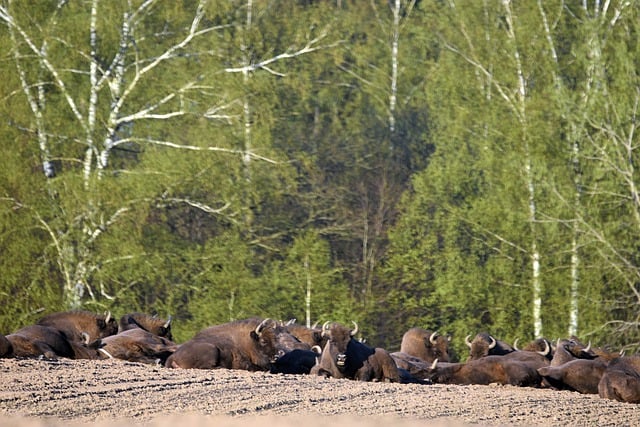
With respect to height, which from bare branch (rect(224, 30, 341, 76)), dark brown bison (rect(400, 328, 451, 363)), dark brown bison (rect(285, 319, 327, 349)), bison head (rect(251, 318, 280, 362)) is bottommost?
dark brown bison (rect(400, 328, 451, 363))

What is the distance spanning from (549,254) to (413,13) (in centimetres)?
1265

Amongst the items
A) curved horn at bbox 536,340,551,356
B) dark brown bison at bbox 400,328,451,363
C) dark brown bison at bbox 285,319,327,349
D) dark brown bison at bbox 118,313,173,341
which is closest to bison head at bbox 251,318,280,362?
dark brown bison at bbox 285,319,327,349

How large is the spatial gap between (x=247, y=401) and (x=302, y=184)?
23.6m

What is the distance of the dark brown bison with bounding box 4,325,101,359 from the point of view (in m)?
15.9

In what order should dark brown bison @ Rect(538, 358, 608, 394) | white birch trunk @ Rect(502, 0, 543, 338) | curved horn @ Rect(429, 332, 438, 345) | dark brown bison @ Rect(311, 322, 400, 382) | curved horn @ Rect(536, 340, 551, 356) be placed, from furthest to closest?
white birch trunk @ Rect(502, 0, 543, 338) < curved horn @ Rect(429, 332, 438, 345) < curved horn @ Rect(536, 340, 551, 356) < dark brown bison @ Rect(538, 358, 608, 394) < dark brown bison @ Rect(311, 322, 400, 382)

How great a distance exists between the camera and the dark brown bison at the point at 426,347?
2111cm

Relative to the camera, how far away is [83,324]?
61.3ft

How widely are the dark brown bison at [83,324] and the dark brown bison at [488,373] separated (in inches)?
181

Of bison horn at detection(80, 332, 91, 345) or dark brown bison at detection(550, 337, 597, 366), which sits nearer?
bison horn at detection(80, 332, 91, 345)

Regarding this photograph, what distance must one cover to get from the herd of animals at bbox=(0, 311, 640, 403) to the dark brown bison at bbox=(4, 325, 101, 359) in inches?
0.5

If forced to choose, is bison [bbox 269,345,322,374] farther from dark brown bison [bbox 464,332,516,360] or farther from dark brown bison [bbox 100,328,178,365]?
dark brown bison [bbox 464,332,516,360]

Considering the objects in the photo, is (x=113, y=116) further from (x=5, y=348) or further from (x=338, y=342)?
(x=5, y=348)

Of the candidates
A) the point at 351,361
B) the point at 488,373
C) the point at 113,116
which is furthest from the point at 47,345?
the point at 113,116

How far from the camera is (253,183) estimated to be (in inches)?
1296
